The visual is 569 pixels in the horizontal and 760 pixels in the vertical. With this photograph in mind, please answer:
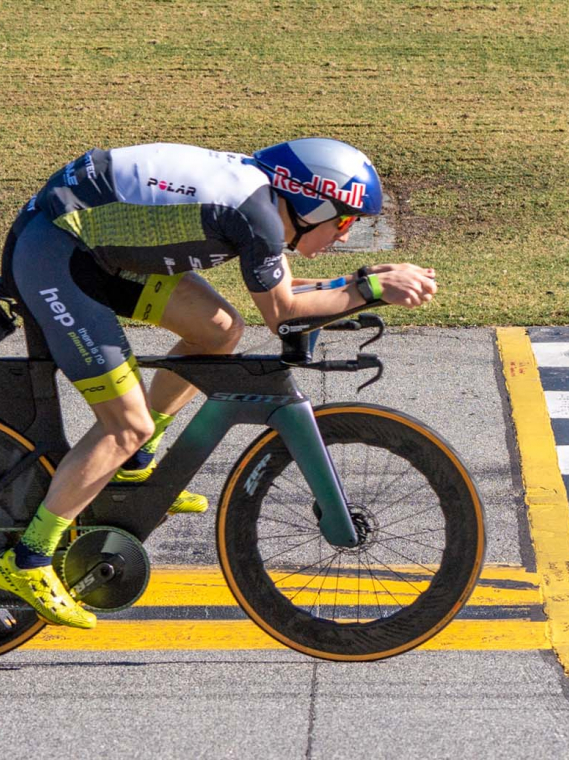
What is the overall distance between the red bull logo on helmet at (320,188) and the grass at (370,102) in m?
3.93

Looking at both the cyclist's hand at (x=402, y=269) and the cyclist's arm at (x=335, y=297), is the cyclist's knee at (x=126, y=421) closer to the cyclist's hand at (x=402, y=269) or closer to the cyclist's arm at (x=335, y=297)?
the cyclist's arm at (x=335, y=297)

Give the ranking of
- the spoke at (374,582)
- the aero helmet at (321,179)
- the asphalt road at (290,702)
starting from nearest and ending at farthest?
the aero helmet at (321,179) → the asphalt road at (290,702) → the spoke at (374,582)

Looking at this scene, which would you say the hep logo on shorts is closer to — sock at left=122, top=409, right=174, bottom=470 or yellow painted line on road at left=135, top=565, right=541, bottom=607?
sock at left=122, top=409, right=174, bottom=470

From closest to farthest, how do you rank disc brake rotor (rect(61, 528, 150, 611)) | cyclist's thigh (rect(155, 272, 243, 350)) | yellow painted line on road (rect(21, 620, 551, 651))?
disc brake rotor (rect(61, 528, 150, 611))
cyclist's thigh (rect(155, 272, 243, 350))
yellow painted line on road (rect(21, 620, 551, 651))

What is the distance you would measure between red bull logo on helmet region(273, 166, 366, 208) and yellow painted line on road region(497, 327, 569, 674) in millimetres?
1781

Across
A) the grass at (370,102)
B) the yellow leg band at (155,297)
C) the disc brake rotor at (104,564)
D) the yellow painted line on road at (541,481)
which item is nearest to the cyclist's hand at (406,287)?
the yellow leg band at (155,297)

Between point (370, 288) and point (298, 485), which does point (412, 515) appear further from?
point (370, 288)

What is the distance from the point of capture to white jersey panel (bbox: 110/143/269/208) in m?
3.56

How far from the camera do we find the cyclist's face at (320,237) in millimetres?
3701

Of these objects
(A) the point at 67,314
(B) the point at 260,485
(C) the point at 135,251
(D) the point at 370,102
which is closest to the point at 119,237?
(C) the point at 135,251

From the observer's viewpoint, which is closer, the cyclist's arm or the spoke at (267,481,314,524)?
the cyclist's arm

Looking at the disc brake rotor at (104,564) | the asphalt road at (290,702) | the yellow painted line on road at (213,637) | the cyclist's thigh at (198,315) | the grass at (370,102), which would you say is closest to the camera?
the asphalt road at (290,702)

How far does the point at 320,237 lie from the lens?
374 centimetres

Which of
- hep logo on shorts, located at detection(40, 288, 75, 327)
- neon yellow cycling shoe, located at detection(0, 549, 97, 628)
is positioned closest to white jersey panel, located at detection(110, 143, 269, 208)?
hep logo on shorts, located at detection(40, 288, 75, 327)
